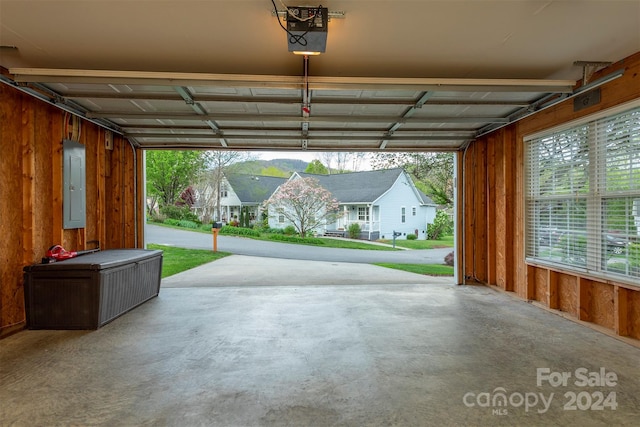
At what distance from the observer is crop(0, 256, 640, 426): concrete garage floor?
6.93 feet

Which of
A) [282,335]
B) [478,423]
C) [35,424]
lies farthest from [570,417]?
[35,424]

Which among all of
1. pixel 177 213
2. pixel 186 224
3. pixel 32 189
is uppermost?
pixel 32 189

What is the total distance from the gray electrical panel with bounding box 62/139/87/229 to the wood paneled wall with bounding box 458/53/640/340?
252 inches

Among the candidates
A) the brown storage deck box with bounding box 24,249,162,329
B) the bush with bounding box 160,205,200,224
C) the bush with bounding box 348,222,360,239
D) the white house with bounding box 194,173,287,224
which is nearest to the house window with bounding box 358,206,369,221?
the bush with bounding box 348,222,360,239

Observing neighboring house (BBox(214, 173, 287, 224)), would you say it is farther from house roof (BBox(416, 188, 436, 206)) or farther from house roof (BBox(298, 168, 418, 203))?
house roof (BBox(416, 188, 436, 206))

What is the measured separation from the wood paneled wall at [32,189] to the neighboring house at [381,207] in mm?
13610

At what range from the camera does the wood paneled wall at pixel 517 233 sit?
3.40 m

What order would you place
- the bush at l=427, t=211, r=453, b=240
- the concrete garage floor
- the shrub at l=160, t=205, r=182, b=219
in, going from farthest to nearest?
the shrub at l=160, t=205, r=182, b=219
the bush at l=427, t=211, r=453, b=240
the concrete garage floor

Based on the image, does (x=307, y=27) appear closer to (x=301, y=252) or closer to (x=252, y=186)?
(x=301, y=252)

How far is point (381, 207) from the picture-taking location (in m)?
18.0

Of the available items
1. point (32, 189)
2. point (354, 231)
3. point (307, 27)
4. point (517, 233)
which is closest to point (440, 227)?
point (354, 231)

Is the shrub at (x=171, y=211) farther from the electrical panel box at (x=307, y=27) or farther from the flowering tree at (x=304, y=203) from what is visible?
the electrical panel box at (x=307, y=27)

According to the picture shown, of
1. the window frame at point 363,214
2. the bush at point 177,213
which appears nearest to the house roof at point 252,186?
the bush at point 177,213

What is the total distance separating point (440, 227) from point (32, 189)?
61.1 feet
